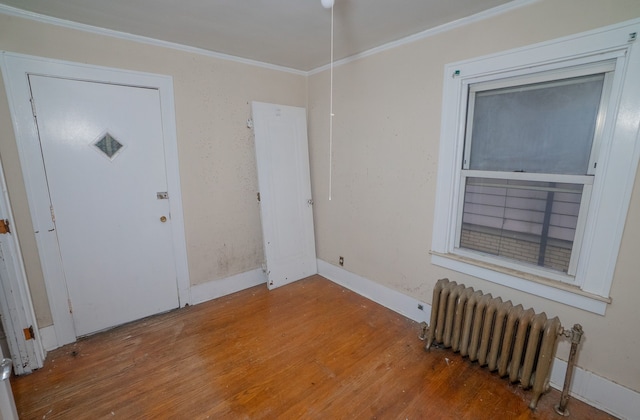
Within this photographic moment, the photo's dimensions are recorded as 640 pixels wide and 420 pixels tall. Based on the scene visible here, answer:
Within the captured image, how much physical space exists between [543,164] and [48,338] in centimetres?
387

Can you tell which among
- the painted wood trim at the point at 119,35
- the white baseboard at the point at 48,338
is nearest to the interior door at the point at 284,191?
the painted wood trim at the point at 119,35

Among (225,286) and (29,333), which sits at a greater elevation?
(29,333)

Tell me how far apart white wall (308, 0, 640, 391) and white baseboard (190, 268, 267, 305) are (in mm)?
841

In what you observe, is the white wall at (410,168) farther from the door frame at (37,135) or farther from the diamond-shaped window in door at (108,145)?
the diamond-shaped window in door at (108,145)

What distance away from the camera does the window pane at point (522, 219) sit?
6.06 feet

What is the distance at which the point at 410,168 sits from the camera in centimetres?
248

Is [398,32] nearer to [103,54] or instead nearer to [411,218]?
[411,218]

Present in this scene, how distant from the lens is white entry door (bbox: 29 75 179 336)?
6.93ft

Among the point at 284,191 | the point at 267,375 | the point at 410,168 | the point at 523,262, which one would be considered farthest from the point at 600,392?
the point at 284,191

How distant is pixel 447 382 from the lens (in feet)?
6.29

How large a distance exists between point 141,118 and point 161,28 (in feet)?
2.38

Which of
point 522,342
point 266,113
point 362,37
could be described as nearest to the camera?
point 522,342

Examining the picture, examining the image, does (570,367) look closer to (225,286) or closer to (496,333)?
(496,333)

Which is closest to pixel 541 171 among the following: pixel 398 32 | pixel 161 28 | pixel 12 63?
pixel 398 32
